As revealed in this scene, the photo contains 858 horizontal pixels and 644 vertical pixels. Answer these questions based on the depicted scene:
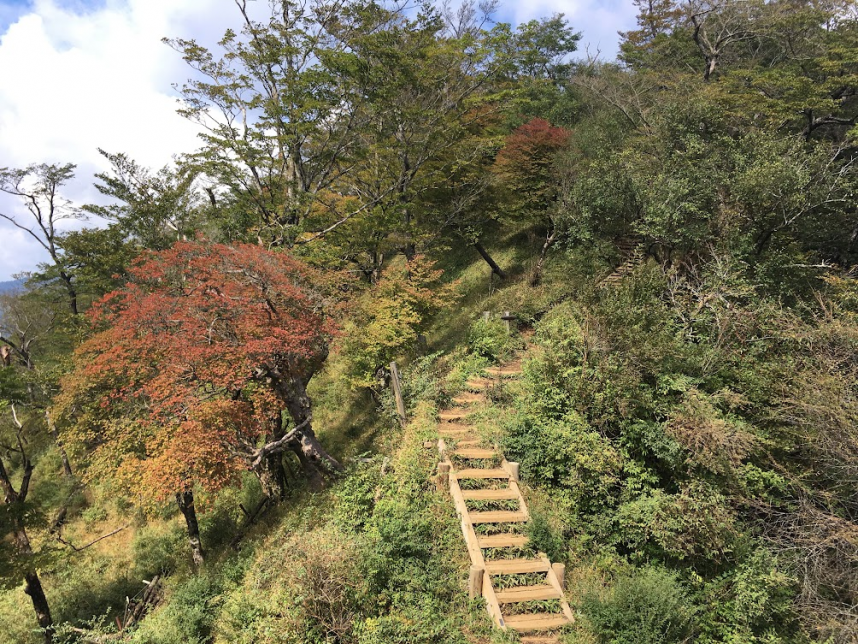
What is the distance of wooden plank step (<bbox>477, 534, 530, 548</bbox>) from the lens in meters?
7.12

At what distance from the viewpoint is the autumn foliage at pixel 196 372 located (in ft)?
34.0

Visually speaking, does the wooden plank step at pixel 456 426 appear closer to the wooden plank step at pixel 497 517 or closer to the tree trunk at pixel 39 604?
the wooden plank step at pixel 497 517

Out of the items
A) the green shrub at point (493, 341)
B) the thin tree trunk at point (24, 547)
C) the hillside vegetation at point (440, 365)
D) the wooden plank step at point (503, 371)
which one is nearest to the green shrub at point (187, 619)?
the hillside vegetation at point (440, 365)

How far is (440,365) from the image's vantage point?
14828mm

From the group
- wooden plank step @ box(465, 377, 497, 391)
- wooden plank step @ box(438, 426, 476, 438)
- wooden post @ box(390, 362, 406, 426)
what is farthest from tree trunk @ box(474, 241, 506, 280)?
wooden plank step @ box(438, 426, 476, 438)

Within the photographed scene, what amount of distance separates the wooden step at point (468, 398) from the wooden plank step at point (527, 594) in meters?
5.26

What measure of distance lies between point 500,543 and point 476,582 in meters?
0.88

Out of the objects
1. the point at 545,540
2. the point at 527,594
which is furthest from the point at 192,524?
the point at 545,540

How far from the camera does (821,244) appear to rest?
12.6 m

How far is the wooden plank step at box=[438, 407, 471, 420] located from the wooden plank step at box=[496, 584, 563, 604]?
186 inches

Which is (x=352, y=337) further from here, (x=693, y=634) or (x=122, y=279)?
(x=122, y=279)

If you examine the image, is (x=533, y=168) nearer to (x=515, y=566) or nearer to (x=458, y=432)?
(x=458, y=432)

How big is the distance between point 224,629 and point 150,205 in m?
17.7

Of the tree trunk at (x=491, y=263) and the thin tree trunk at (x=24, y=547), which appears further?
the tree trunk at (x=491, y=263)
